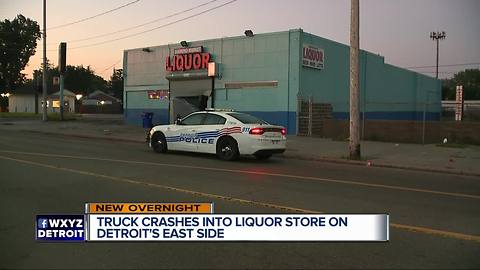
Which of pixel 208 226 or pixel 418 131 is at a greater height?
pixel 418 131

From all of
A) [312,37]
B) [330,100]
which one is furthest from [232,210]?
[330,100]

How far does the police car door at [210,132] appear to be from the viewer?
50.0 feet

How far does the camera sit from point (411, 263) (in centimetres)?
516

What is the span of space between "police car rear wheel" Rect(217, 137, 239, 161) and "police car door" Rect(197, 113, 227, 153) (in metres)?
0.23

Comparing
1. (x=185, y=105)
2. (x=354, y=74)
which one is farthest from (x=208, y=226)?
(x=185, y=105)

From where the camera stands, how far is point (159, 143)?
16938mm

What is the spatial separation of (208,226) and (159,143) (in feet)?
39.3

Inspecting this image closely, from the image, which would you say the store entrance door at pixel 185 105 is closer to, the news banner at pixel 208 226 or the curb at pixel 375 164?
the curb at pixel 375 164

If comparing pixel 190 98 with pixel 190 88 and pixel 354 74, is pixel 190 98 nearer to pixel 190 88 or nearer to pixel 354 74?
pixel 190 88

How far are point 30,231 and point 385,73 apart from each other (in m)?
35.2

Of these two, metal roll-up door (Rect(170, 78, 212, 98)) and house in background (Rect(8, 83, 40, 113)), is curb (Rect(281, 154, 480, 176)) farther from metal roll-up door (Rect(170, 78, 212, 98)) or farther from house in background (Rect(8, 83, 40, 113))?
house in background (Rect(8, 83, 40, 113))

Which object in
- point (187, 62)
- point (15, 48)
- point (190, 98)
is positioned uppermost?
point (15, 48)

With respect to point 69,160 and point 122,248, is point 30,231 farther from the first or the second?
point 69,160

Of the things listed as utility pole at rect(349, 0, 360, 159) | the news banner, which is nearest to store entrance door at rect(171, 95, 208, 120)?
utility pole at rect(349, 0, 360, 159)
